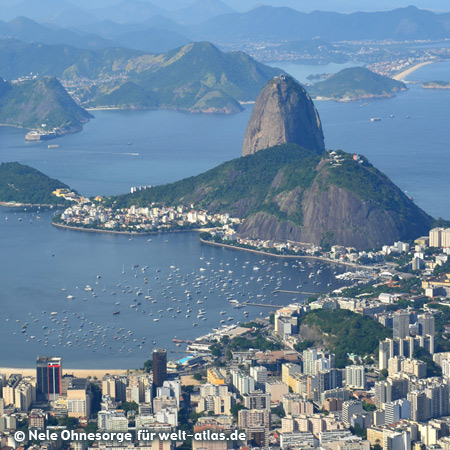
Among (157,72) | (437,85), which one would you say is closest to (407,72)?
(437,85)

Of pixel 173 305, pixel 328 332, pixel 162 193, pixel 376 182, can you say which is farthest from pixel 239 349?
pixel 162 193

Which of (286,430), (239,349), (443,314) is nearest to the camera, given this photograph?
(286,430)

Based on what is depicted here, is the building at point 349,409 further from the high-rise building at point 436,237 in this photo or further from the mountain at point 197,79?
the mountain at point 197,79

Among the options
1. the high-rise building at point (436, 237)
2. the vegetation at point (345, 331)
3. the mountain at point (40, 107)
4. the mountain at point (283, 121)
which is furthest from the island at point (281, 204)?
the mountain at point (40, 107)

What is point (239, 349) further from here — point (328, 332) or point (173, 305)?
point (173, 305)

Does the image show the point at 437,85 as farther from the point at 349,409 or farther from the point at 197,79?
the point at 349,409

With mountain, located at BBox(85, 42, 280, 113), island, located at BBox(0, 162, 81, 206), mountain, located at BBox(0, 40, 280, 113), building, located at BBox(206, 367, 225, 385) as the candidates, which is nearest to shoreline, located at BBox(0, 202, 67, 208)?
island, located at BBox(0, 162, 81, 206)
